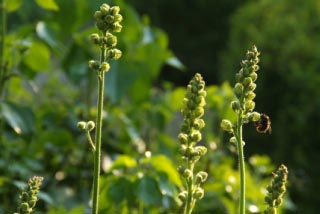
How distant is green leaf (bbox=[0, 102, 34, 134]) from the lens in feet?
8.78

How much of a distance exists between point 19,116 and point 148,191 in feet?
2.15

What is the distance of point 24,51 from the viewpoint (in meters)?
2.76

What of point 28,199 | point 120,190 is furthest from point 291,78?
point 28,199

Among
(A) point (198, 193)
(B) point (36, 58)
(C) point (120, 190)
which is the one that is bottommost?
(A) point (198, 193)

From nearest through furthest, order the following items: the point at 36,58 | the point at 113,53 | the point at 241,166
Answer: the point at 241,166, the point at 113,53, the point at 36,58

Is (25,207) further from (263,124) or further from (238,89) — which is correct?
(263,124)

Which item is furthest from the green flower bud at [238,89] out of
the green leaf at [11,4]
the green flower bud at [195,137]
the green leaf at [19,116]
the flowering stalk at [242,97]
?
the green leaf at [11,4]

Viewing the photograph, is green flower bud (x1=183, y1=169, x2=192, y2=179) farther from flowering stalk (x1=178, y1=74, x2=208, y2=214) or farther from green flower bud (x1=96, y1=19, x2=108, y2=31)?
green flower bud (x1=96, y1=19, x2=108, y2=31)

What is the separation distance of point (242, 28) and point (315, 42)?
5.55 ft

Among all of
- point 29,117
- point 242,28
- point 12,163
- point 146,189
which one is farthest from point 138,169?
point 242,28

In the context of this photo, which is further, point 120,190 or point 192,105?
point 120,190

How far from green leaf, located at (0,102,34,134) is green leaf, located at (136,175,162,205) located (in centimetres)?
56

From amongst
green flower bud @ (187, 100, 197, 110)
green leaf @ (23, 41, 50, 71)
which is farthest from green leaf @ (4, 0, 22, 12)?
green flower bud @ (187, 100, 197, 110)

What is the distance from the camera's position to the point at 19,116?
272cm
